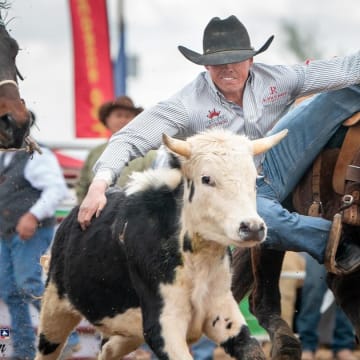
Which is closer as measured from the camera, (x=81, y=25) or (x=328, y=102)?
(x=328, y=102)

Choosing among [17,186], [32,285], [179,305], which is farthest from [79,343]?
[179,305]

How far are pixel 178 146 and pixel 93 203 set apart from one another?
759mm

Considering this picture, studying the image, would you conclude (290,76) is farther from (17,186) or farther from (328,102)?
(17,186)

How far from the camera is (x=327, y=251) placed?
6.72 m

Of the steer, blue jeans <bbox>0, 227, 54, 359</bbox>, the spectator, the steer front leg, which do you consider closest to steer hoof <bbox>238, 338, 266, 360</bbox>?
the steer

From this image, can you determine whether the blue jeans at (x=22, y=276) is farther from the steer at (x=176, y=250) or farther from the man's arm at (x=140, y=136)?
the man's arm at (x=140, y=136)

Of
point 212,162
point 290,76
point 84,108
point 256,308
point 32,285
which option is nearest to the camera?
point 212,162

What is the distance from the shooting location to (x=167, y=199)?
6.22 meters

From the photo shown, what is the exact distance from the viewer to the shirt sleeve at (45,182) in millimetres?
8727

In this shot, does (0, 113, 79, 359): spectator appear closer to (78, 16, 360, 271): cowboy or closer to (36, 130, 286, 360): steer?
(36, 130, 286, 360): steer

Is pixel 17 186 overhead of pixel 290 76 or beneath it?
beneath

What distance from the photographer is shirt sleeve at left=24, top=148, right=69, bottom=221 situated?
8727 millimetres

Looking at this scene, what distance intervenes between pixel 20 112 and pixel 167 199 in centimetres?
94

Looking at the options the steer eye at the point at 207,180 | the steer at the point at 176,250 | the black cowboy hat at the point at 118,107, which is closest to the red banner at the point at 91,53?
the black cowboy hat at the point at 118,107
